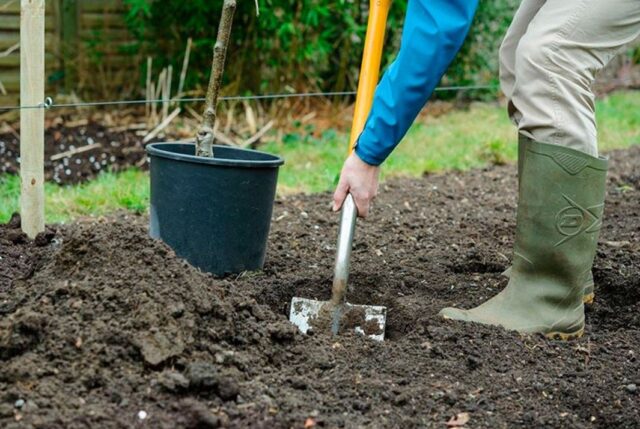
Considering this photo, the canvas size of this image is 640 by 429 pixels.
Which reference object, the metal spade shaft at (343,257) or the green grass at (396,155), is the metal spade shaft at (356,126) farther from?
the green grass at (396,155)

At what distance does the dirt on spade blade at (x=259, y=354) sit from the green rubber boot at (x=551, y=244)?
0.34ft

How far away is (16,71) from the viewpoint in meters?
7.34

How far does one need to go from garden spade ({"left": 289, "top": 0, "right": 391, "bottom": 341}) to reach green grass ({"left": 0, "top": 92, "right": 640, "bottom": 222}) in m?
0.96

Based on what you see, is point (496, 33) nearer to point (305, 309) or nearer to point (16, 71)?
point (16, 71)

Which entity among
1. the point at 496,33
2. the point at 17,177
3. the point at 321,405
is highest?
the point at 496,33

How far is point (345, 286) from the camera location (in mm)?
3062

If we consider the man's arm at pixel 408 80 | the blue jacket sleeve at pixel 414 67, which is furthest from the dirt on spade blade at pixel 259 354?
the blue jacket sleeve at pixel 414 67

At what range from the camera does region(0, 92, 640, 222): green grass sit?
4.86 meters

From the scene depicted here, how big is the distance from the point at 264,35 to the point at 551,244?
4.86m

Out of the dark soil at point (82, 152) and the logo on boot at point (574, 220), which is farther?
the dark soil at point (82, 152)

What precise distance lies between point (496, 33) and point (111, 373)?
280 inches

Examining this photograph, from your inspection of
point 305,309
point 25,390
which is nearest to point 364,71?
point 305,309

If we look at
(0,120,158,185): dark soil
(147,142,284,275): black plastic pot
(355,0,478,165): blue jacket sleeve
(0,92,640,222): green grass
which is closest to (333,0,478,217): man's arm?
(355,0,478,165): blue jacket sleeve

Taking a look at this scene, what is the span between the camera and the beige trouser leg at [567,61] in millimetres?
2811
